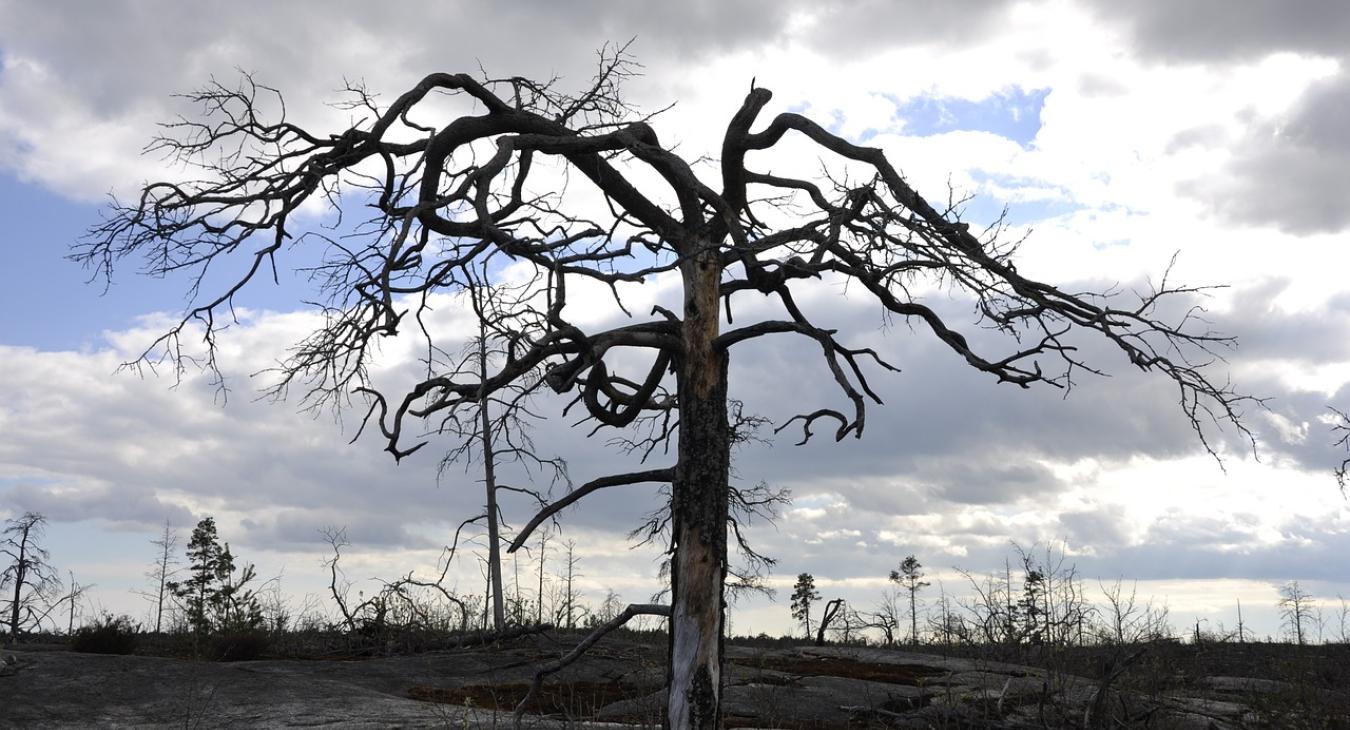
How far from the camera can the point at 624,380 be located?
1204cm

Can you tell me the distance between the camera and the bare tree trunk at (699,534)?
387 inches

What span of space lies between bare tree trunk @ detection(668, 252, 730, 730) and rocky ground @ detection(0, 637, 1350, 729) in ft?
4.19

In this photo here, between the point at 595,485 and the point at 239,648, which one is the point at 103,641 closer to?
the point at 239,648

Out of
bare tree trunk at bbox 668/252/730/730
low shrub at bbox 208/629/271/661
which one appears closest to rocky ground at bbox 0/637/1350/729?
bare tree trunk at bbox 668/252/730/730

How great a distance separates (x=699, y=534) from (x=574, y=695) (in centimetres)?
493

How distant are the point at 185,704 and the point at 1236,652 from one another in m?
20.2

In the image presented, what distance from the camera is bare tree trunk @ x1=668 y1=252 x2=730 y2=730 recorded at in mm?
9836

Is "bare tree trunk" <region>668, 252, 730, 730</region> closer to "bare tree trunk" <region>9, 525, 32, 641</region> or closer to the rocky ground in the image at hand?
the rocky ground

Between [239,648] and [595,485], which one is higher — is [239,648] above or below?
below

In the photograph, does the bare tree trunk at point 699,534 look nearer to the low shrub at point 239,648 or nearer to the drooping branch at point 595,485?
the drooping branch at point 595,485

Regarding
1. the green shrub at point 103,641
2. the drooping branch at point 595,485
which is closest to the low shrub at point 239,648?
the green shrub at point 103,641

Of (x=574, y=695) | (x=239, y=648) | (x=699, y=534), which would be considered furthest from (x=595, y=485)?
(x=239, y=648)

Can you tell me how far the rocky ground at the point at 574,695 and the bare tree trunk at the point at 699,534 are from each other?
128cm

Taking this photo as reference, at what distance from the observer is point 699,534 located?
1013 centimetres
